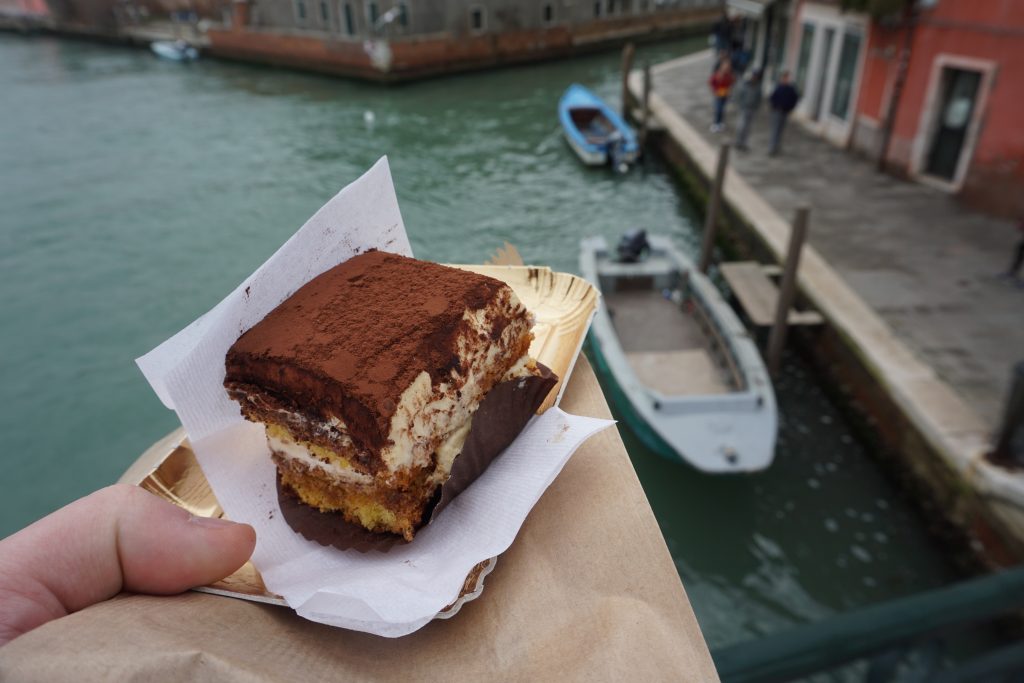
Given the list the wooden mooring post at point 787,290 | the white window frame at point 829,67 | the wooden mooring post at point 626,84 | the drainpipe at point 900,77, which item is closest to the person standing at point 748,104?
the white window frame at point 829,67

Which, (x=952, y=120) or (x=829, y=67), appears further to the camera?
(x=829, y=67)

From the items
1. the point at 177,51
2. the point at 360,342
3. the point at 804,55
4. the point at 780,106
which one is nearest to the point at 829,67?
the point at 804,55

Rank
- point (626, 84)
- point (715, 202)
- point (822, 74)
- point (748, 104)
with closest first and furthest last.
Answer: point (715, 202) < point (748, 104) < point (822, 74) < point (626, 84)

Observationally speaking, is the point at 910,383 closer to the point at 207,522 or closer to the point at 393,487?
the point at 393,487

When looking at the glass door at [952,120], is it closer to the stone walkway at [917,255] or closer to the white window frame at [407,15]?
the stone walkway at [917,255]

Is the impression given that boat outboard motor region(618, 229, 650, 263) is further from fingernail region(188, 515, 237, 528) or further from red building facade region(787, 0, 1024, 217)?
fingernail region(188, 515, 237, 528)

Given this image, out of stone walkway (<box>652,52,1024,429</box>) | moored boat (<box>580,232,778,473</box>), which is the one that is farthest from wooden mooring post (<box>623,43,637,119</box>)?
moored boat (<box>580,232,778,473</box>)
